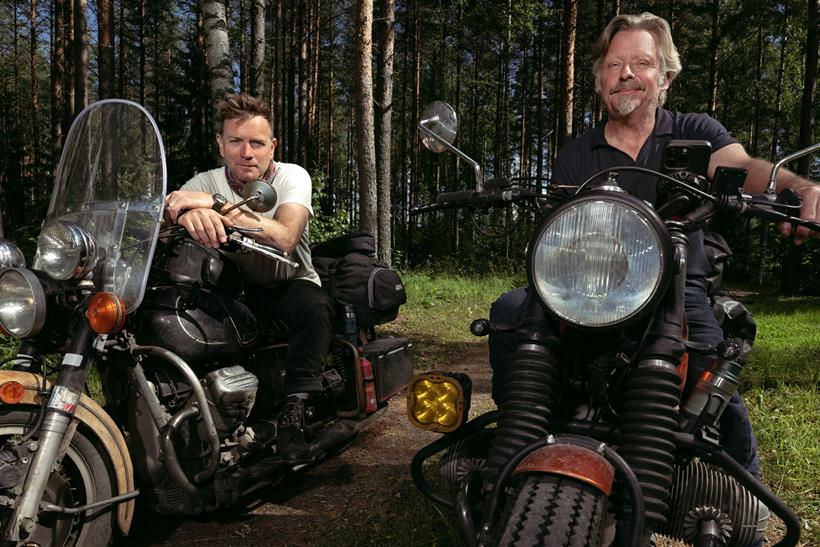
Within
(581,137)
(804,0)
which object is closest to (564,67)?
(804,0)

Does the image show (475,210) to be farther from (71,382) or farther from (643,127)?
(71,382)

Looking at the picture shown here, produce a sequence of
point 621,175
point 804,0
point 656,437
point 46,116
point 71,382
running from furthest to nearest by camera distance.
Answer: point 46,116, point 804,0, point 621,175, point 71,382, point 656,437

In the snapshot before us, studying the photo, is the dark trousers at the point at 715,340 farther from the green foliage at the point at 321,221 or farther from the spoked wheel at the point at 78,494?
the green foliage at the point at 321,221

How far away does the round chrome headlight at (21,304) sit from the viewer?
209 centimetres

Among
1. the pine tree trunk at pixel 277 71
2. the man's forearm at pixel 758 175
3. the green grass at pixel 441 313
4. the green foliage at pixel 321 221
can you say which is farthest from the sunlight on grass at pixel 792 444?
the pine tree trunk at pixel 277 71

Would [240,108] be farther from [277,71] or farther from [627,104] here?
[277,71]

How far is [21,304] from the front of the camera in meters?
2.11

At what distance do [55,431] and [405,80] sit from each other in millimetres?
25058

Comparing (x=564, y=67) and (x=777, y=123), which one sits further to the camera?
(x=777, y=123)

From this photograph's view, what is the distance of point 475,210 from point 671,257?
0.84m

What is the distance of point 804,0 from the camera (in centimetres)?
1700

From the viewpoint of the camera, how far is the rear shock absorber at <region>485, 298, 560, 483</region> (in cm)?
157

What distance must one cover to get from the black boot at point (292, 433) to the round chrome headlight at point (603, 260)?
1.89 m

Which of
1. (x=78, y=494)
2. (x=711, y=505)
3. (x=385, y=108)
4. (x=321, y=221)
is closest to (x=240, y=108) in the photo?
(x=78, y=494)
